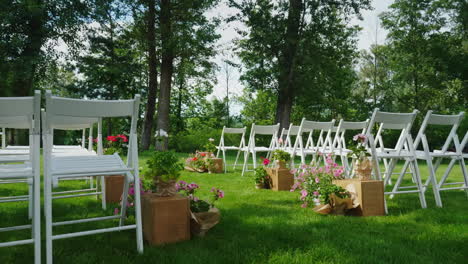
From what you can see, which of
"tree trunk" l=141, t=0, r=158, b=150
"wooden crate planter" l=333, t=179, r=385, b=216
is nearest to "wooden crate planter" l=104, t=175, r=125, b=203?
"wooden crate planter" l=333, t=179, r=385, b=216

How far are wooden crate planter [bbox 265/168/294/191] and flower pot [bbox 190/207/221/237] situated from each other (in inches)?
87.5

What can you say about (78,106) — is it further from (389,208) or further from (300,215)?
(389,208)

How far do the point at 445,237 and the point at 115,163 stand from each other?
2.43 metres

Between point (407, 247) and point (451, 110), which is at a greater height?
point (451, 110)

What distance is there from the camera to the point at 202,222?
253 cm

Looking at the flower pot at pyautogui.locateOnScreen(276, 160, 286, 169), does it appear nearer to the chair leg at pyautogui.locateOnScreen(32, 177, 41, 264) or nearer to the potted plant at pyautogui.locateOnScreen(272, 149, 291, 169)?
the potted plant at pyautogui.locateOnScreen(272, 149, 291, 169)

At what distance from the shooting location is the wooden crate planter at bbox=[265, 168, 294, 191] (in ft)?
15.6

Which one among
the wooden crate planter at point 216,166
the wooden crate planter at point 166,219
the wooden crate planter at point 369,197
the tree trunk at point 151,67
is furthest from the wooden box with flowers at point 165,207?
the tree trunk at point 151,67

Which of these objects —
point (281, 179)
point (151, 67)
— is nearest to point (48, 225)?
point (281, 179)

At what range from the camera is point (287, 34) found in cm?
1191

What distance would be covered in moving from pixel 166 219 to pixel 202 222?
30 cm

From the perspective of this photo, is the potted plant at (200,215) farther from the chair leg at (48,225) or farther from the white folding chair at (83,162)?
the chair leg at (48,225)

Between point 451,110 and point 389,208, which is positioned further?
point 451,110

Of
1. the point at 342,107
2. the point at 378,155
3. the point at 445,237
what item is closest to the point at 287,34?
the point at 342,107
